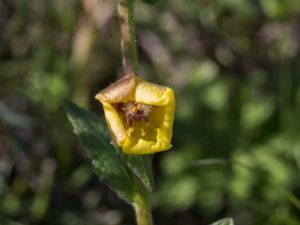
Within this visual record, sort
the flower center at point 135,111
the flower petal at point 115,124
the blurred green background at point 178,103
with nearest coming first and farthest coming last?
the flower petal at point 115,124, the flower center at point 135,111, the blurred green background at point 178,103

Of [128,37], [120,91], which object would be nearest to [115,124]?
[120,91]

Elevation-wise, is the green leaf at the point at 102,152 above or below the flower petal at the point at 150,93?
below

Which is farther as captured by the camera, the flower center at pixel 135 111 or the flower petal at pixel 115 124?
the flower center at pixel 135 111

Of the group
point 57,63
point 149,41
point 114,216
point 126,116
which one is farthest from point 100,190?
point 126,116

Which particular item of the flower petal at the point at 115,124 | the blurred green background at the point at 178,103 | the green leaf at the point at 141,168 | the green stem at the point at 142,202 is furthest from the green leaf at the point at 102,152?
the blurred green background at the point at 178,103

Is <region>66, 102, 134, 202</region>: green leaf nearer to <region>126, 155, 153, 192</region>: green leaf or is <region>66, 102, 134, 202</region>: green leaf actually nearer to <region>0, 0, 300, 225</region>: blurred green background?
<region>126, 155, 153, 192</region>: green leaf

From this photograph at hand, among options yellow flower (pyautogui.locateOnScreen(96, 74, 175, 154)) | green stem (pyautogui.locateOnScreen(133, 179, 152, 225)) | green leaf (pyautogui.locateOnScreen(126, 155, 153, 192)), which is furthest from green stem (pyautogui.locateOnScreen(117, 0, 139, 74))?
green stem (pyautogui.locateOnScreen(133, 179, 152, 225))

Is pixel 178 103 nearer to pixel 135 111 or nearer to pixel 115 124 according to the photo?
A: pixel 135 111

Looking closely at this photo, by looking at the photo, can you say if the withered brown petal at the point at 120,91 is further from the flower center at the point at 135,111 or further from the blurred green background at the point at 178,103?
the blurred green background at the point at 178,103
